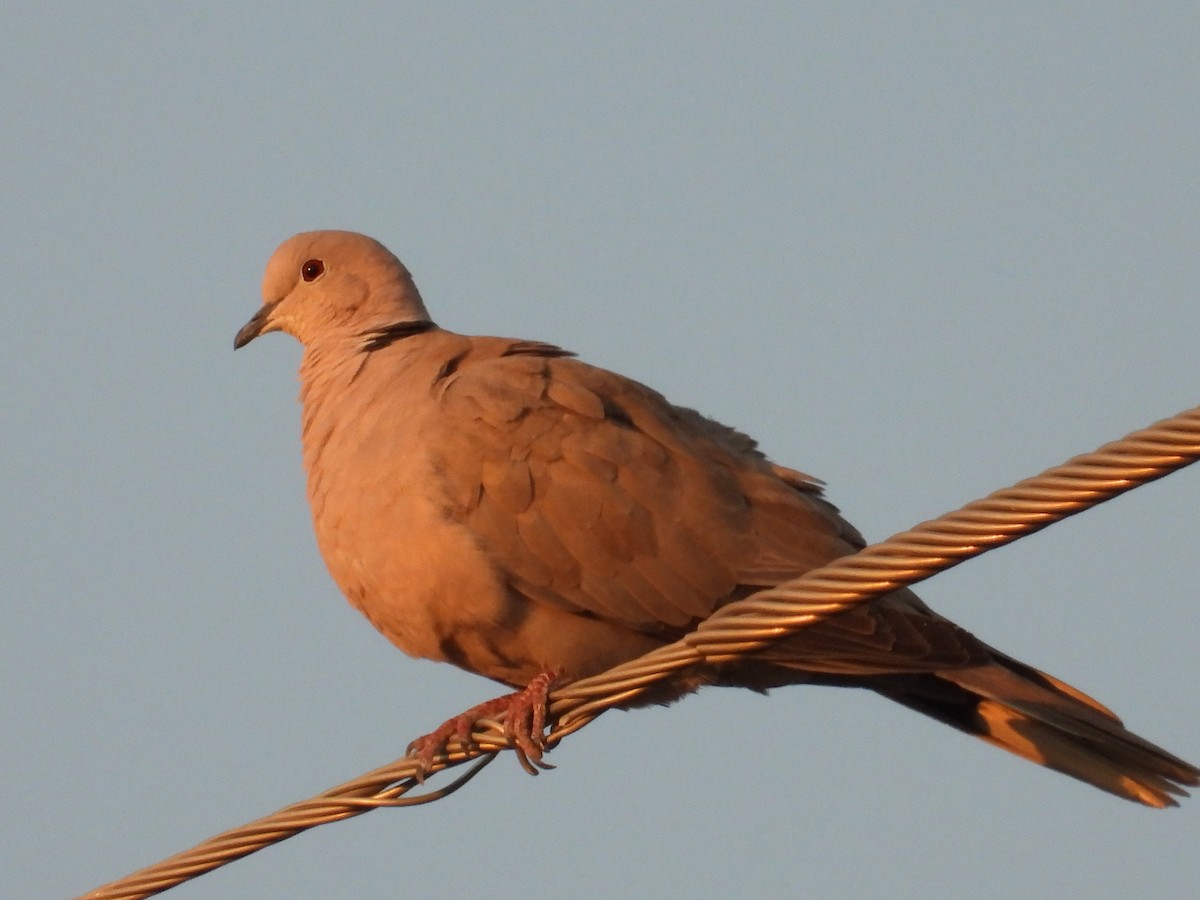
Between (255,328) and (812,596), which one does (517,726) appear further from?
(255,328)

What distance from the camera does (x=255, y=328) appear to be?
23.5 feet

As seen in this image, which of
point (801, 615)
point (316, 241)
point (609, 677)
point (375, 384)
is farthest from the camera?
point (316, 241)

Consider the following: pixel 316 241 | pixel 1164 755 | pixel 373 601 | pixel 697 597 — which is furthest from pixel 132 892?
pixel 316 241

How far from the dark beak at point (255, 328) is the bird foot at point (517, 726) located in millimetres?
2441

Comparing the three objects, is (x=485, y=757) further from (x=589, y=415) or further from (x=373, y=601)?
(x=589, y=415)

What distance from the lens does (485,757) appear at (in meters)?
4.75

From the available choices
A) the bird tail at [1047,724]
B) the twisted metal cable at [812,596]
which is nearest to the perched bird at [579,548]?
the bird tail at [1047,724]

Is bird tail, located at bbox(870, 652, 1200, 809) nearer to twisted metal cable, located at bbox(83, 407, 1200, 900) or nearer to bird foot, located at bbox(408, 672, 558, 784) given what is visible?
bird foot, located at bbox(408, 672, 558, 784)

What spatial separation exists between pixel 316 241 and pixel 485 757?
2.94 metres

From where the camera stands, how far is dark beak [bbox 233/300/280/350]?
23.4 feet

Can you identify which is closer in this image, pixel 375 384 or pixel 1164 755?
pixel 1164 755

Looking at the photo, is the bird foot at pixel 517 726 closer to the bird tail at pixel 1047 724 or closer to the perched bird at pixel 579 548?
the perched bird at pixel 579 548

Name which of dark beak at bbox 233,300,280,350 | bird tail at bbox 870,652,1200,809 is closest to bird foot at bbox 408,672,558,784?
bird tail at bbox 870,652,1200,809

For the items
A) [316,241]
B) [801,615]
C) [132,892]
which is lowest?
[132,892]
